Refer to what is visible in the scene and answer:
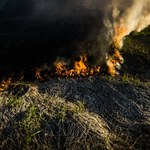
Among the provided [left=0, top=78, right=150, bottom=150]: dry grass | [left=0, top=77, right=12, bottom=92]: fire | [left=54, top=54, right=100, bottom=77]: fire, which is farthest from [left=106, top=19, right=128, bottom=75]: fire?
[left=0, top=77, right=12, bottom=92]: fire

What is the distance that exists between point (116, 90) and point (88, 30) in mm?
1907

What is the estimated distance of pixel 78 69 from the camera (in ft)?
30.9

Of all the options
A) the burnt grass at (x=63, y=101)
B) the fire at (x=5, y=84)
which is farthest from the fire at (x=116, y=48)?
the fire at (x=5, y=84)

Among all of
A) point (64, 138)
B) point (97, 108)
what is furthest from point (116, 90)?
point (64, 138)

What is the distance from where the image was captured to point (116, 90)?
888cm

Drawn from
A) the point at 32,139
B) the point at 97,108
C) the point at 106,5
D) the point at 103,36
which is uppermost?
the point at 106,5

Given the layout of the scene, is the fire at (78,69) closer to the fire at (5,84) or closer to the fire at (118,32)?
the fire at (118,32)

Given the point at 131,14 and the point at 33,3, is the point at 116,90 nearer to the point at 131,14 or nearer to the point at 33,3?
the point at 131,14

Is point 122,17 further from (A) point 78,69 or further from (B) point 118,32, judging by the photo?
(A) point 78,69

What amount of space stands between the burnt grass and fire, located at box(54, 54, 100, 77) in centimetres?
21

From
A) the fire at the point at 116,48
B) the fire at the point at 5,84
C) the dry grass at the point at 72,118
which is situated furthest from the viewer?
the fire at the point at 116,48

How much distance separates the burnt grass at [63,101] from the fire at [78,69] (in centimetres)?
21

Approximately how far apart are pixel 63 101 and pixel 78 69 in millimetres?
1373

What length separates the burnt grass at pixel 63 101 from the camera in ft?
24.5
